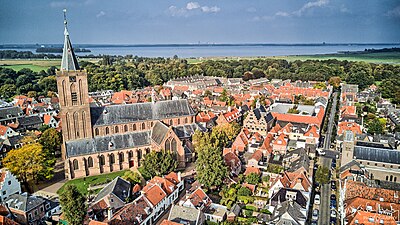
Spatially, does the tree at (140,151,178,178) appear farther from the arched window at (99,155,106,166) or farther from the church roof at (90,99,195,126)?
the church roof at (90,99,195,126)

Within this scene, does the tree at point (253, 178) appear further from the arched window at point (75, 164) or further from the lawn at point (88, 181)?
the arched window at point (75, 164)

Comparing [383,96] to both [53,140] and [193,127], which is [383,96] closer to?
[193,127]

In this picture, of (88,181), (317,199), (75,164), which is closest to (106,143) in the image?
(75,164)

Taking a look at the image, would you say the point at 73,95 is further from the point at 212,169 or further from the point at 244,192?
the point at 244,192

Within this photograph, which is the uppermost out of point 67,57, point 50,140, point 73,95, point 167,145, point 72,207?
point 67,57

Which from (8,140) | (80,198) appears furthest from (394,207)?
(8,140)
